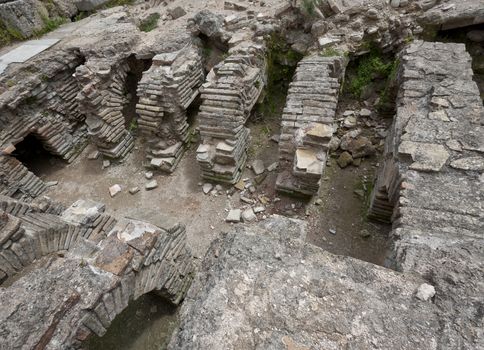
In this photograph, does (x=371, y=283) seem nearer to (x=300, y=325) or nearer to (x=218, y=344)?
(x=300, y=325)

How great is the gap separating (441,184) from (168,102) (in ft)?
13.4

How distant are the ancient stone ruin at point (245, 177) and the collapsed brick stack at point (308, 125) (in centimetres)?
3

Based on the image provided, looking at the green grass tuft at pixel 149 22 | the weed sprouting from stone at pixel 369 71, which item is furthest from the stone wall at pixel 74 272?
the green grass tuft at pixel 149 22

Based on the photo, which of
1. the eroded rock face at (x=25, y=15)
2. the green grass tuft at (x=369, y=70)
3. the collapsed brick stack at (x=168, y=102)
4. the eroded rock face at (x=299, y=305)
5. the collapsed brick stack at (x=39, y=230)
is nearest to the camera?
the eroded rock face at (x=299, y=305)

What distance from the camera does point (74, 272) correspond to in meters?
2.16

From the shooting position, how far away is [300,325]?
5.00 feet

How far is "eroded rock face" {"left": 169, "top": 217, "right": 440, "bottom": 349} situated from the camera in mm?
1474

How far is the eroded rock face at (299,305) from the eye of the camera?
1.47 metres

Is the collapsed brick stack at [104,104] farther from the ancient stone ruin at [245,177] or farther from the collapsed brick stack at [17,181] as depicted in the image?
the collapsed brick stack at [17,181]

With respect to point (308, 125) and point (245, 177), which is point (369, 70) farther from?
point (245, 177)

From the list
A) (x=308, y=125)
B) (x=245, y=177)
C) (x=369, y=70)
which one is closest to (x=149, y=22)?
(x=245, y=177)

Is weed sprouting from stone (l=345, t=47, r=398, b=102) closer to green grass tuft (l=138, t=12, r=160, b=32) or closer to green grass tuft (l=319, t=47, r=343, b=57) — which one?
green grass tuft (l=319, t=47, r=343, b=57)

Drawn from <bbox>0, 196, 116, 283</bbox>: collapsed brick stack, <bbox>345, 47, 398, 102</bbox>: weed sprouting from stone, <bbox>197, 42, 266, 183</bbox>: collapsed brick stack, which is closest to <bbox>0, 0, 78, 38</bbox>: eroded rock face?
<bbox>197, 42, 266, 183</bbox>: collapsed brick stack

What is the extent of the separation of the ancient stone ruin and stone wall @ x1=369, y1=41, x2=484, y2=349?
2 centimetres
